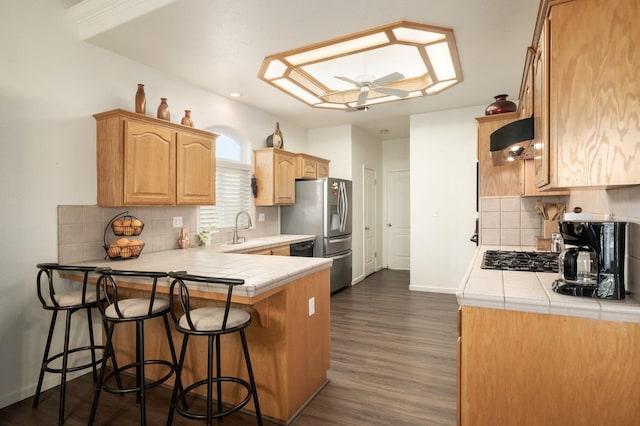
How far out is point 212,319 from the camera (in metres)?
1.80

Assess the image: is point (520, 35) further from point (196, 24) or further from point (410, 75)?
point (196, 24)

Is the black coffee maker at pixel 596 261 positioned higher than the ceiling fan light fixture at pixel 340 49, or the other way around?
the ceiling fan light fixture at pixel 340 49

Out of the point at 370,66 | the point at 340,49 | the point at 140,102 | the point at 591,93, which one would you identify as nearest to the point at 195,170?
the point at 140,102

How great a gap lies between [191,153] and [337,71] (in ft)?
6.12

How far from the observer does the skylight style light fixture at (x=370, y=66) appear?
282 centimetres

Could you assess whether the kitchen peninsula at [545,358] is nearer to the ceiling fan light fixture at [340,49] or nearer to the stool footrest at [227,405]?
the stool footrest at [227,405]

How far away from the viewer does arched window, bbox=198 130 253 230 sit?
4.20m

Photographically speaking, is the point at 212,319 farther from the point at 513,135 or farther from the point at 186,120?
the point at 186,120

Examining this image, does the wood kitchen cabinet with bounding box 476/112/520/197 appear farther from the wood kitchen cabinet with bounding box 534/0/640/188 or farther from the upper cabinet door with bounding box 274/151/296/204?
the upper cabinet door with bounding box 274/151/296/204

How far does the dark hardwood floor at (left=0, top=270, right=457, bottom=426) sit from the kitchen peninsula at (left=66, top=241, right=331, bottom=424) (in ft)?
0.58

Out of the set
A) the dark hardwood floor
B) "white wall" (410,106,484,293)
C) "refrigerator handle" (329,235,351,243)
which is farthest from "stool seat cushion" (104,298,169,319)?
"white wall" (410,106,484,293)

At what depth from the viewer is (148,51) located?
3008 millimetres

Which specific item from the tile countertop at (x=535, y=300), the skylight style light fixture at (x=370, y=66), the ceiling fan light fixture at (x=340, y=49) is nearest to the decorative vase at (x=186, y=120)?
the skylight style light fixture at (x=370, y=66)

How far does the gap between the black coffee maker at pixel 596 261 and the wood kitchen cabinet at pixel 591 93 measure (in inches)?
7.6
